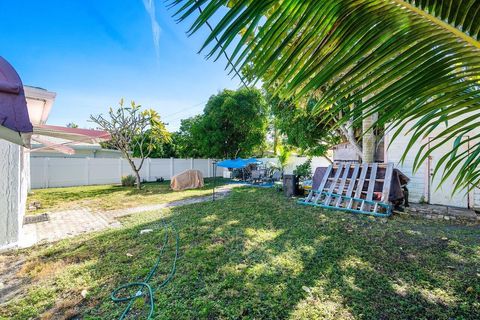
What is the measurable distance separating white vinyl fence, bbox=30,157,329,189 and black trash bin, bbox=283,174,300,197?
7598 millimetres

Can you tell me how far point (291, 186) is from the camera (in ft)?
30.9

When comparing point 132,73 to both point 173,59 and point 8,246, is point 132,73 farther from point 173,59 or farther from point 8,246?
point 8,246

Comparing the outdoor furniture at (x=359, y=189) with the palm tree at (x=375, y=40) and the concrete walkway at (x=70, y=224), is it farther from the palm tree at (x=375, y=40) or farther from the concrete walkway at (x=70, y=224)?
the palm tree at (x=375, y=40)

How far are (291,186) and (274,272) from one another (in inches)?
257

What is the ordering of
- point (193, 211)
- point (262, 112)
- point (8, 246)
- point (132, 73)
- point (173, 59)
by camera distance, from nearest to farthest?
point (8, 246) → point (193, 211) → point (173, 59) → point (132, 73) → point (262, 112)

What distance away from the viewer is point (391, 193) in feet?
21.6

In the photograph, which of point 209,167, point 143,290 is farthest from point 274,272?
point 209,167

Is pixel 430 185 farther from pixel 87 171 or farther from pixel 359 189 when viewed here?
pixel 87 171

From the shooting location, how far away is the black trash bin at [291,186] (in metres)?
9.40

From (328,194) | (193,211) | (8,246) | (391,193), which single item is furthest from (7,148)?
(391,193)

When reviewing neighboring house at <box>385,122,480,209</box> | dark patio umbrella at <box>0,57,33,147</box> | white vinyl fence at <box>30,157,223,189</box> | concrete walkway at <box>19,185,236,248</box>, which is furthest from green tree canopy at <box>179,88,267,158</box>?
dark patio umbrella at <box>0,57,33,147</box>

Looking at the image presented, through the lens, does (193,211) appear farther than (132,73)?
No

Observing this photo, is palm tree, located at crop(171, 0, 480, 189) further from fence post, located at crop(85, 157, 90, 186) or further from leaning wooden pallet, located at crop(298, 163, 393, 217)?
fence post, located at crop(85, 157, 90, 186)

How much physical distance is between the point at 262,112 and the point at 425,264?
16601 millimetres
